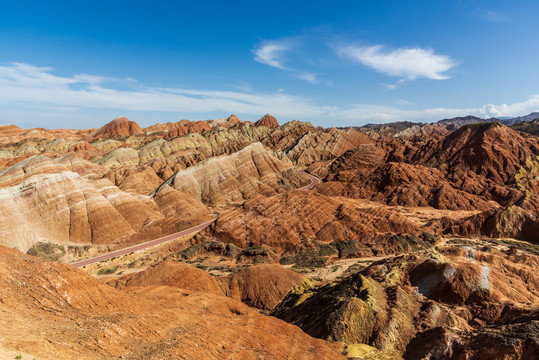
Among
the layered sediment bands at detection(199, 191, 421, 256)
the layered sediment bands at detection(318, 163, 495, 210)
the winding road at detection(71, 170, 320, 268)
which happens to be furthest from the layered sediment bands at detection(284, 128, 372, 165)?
the winding road at detection(71, 170, 320, 268)

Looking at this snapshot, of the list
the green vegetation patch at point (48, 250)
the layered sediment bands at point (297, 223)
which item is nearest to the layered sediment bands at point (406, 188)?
the layered sediment bands at point (297, 223)

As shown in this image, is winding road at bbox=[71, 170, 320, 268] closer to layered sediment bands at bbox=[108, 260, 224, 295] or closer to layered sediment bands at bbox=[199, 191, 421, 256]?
layered sediment bands at bbox=[199, 191, 421, 256]

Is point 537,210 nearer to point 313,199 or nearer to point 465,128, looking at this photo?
point 313,199

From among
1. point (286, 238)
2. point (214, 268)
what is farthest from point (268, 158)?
point (214, 268)

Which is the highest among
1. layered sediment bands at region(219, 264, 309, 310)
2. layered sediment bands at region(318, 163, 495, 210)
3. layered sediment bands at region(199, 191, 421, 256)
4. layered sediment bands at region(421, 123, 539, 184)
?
layered sediment bands at region(421, 123, 539, 184)

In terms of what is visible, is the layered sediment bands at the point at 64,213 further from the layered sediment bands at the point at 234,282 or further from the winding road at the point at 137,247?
the layered sediment bands at the point at 234,282
